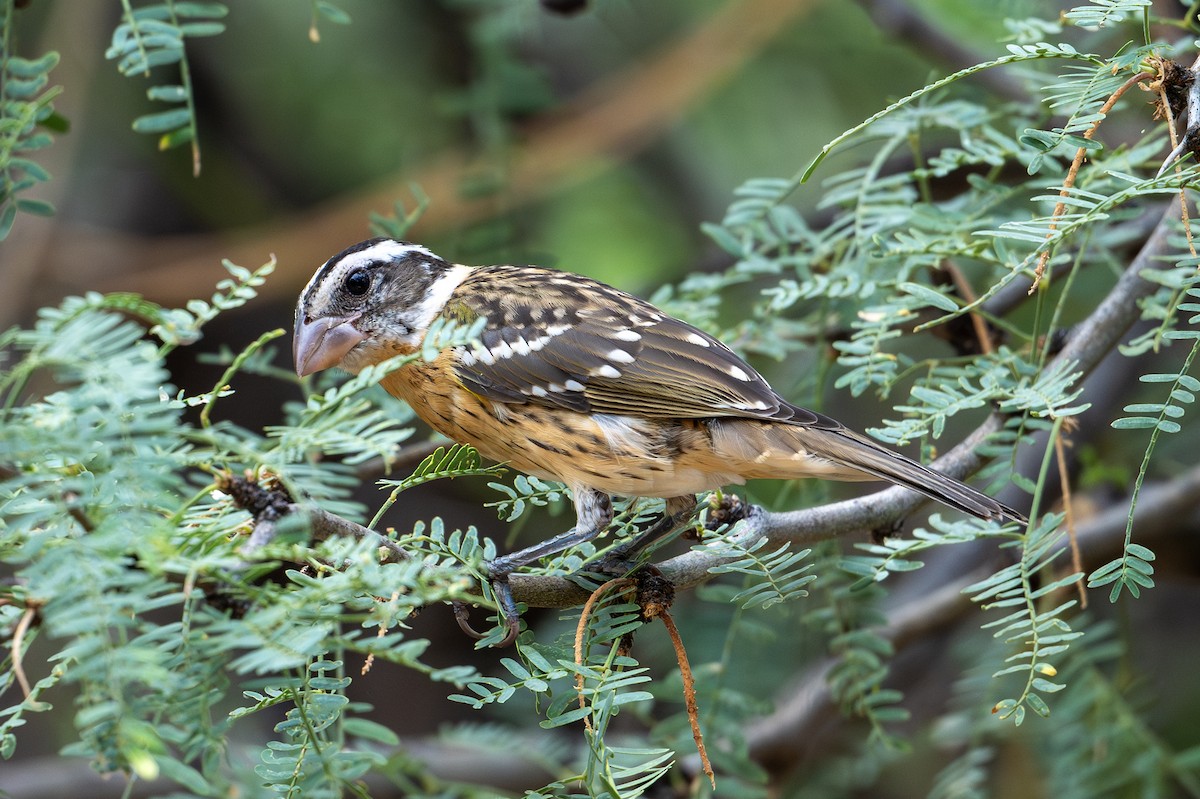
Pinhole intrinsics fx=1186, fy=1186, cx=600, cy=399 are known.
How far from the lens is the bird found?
10.2 feet

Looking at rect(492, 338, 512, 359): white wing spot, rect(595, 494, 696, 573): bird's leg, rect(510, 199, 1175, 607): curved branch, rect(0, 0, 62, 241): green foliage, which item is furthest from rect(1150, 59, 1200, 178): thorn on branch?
rect(0, 0, 62, 241): green foliage

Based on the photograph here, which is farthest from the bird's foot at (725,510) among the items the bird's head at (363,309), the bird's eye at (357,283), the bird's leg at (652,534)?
the bird's eye at (357,283)

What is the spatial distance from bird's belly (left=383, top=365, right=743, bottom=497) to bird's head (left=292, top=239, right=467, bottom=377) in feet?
0.83

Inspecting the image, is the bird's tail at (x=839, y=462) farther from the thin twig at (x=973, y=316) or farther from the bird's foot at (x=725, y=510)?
the thin twig at (x=973, y=316)

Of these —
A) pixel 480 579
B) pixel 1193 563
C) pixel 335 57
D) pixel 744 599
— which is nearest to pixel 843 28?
pixel 335 57

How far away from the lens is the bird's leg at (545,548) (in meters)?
2.45

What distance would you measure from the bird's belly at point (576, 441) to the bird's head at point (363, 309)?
252 mm

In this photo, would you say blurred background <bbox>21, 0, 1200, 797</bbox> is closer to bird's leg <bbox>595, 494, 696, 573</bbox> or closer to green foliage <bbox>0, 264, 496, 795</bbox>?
bird's leg <bbox>595, 494, 696, 573</bbox>

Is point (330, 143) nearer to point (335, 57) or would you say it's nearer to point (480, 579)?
point (335, 57)

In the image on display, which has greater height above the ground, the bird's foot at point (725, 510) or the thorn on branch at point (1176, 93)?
the thorn on branch at point (1176, 93)

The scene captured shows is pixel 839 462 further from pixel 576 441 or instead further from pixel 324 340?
pixel 324 340

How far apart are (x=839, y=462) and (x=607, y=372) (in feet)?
2.45

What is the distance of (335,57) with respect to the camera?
19.4 feet

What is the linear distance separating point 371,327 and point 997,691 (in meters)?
2.38
